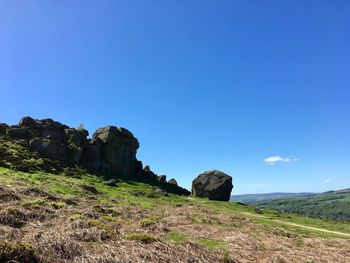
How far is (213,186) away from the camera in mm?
86562

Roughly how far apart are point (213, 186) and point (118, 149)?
31002 mm

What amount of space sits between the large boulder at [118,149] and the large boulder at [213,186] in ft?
72.9

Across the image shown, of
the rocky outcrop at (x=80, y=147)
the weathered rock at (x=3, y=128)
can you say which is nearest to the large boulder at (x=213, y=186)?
the rocky outcrop at (x=80, y=147)

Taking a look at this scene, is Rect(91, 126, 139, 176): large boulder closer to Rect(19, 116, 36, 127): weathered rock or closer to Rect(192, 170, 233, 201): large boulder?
Rect(19, 116, 36, 127): weathered rock

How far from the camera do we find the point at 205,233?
95.5ft

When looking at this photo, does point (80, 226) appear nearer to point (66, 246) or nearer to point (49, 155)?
point (66, 246)

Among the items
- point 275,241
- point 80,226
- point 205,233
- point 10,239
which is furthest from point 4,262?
point 275,241

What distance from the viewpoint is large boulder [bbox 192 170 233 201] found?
86125 millimetres

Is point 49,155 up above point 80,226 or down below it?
above

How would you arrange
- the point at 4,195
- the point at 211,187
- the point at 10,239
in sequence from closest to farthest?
the point at 10,239, the point at 4,195, the point at 211,187

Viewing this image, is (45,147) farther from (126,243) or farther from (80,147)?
(126,243)

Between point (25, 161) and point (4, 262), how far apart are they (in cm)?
6649

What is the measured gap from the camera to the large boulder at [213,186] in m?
86.1

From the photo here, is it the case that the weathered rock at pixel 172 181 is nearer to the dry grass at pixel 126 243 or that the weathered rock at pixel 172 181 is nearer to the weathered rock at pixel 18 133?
the weathered rock at pixel 18 133
